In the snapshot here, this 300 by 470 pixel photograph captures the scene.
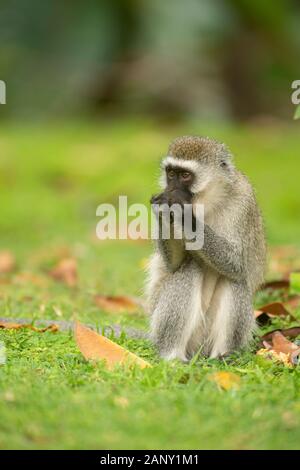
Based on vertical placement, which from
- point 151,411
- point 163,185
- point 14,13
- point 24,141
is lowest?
point 151,411

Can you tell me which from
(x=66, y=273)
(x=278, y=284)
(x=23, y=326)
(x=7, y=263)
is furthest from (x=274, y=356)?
(x=7, y=263)

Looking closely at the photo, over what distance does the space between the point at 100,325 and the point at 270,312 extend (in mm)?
1275

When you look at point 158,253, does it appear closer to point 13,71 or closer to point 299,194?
point 299,194

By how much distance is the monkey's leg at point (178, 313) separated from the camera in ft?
17.3

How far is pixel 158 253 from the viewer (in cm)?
565

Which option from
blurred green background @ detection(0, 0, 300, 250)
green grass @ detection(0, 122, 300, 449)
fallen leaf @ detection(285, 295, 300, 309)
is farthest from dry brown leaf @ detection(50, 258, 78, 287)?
blurred green background @ detection(0, 0, 300, 250)

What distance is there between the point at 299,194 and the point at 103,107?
8.85m

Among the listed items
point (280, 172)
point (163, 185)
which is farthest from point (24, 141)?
point (163, 185)

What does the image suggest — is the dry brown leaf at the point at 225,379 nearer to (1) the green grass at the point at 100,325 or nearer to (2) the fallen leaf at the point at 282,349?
(1) the green grass at the point at 100,325

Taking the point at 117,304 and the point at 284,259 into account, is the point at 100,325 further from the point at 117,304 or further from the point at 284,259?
the point at 284,259

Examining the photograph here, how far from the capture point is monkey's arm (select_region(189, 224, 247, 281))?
524cm

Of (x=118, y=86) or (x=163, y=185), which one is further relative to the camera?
(x=118, y=86)

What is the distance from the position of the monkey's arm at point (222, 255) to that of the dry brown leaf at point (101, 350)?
31.1 inches

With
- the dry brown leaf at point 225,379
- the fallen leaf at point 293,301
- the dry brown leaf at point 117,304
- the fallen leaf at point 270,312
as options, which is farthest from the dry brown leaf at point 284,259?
the dry brown leaf at point 225,379
